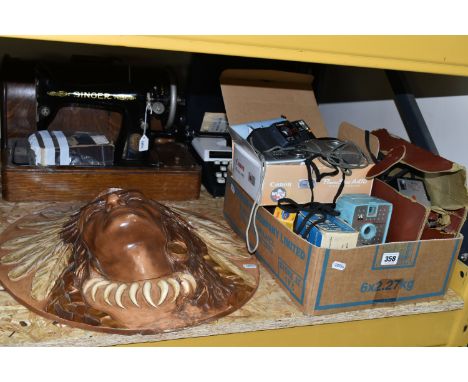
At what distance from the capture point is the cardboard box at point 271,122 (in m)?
1.19

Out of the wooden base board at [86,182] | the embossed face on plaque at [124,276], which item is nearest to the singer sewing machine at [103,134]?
the wooden base board at [86,182]

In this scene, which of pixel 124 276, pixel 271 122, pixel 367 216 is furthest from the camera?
pixel 271 122

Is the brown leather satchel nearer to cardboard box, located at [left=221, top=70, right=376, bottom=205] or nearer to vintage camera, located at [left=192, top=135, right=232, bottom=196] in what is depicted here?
cardboard box, located at [left=221, top=70, right=376, bottom=205]

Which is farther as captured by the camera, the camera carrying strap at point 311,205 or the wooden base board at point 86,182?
the wooden base board at point 86,182

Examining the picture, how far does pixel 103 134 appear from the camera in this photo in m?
1.58

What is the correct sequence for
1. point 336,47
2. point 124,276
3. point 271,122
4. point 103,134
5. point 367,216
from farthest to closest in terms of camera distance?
point 103,134 → point 271,122 → point 367,216 → point 124,276 → point 336,47

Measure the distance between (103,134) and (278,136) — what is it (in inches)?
23.8

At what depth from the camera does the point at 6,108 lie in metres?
1.47

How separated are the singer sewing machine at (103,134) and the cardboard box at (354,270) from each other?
0.42 m

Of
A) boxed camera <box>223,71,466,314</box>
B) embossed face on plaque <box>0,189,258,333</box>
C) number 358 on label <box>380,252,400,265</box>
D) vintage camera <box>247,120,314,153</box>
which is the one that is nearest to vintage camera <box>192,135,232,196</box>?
boxed camera <box>223,71,466,314</box>

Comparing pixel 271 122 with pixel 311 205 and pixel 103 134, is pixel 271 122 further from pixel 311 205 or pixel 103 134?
pixel 103 134

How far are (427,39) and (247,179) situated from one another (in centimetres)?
50

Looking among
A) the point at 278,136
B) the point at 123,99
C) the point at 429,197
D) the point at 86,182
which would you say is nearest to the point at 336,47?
the point at 278,136

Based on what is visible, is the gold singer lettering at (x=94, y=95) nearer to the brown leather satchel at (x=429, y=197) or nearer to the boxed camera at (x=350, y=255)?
the boxed camera at (x=350, y=255)
